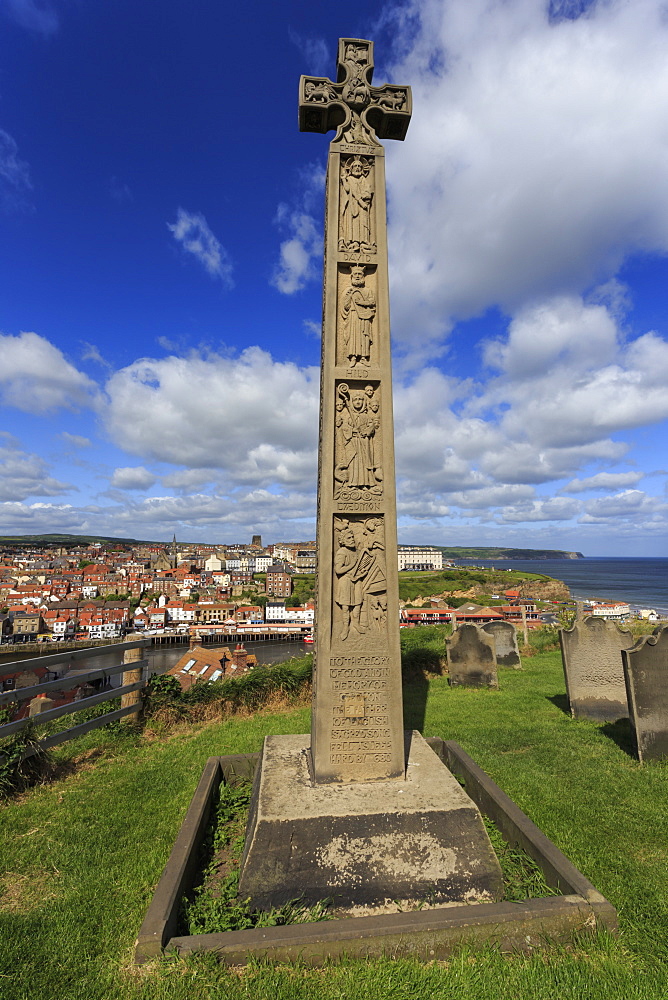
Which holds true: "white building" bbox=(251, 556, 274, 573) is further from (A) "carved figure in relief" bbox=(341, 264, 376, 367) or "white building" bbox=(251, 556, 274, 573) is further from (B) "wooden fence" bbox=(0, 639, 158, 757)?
(A) "carved figure in relief" bbox=(341, 264, 376, 367)

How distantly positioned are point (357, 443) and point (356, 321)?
4.18 feet

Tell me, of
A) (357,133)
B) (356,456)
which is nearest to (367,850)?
(356,456)

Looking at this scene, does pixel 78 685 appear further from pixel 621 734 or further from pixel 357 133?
pixel 621 734

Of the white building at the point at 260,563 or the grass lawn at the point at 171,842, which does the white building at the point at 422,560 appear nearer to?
the white building at the point at 260,563

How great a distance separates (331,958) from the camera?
264cm

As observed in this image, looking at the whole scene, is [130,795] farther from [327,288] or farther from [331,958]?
[327,288]

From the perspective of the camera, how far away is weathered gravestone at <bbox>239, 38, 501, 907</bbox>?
3271 millimetres

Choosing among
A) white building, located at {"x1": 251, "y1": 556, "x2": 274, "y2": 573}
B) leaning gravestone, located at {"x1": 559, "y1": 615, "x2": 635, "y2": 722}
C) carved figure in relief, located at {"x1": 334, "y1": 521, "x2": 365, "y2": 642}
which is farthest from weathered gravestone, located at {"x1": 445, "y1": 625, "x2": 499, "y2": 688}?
white building, located at {"x1": 251, "y1": 556, "x2": 274, "y2": 573}

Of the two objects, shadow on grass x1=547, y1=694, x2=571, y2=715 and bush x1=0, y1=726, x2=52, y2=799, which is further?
shadow on grass x1=547, y1=694, x2=571, y2=715

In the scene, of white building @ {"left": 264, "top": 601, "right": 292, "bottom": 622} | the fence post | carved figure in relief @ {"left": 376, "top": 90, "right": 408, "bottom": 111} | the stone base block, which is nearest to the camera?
the stone base block

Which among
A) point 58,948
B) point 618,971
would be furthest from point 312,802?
point 618,971

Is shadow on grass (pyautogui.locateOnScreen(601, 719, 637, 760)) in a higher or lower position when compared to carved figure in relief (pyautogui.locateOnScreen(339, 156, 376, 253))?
lower

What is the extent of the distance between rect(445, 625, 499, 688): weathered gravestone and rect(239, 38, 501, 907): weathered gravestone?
621cm

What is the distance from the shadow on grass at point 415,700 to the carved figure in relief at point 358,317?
19.5ft
